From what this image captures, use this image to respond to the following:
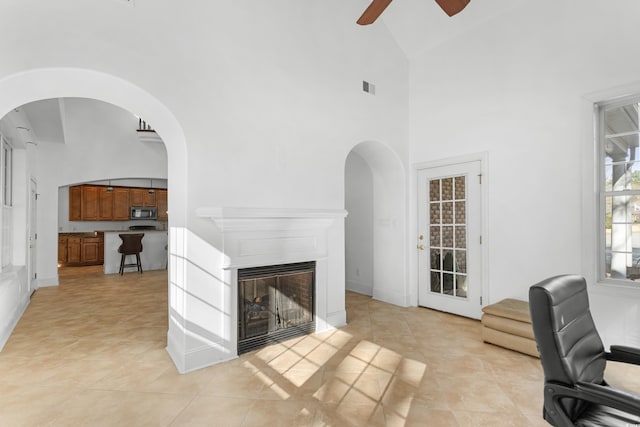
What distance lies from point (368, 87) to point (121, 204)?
27.8ft

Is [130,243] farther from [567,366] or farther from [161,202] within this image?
[567,366]

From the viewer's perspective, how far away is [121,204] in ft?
31.7

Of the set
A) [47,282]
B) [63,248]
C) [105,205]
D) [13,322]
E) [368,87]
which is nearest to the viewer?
[13,322]

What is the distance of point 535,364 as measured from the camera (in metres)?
2.88

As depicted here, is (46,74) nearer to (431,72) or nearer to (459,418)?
(459,418)

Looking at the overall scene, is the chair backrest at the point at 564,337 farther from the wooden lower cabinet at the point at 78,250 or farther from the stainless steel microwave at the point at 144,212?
the wooden lower cabinet at the point at 78,250

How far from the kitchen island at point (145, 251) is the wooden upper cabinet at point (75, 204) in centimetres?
176

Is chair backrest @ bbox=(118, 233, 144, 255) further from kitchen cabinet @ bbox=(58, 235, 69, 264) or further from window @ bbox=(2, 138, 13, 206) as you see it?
kitchen cabinet @ bbox=(58, 235, 69, 264)

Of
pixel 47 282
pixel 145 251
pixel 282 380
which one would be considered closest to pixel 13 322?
pixel 47 282

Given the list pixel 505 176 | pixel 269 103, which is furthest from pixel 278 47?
pixel 505 176

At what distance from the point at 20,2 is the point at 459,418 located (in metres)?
3.98

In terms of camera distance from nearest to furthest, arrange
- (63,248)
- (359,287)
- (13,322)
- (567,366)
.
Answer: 1. (567,366)
2. (13,322)
3. (359,287)
4. (63,248)

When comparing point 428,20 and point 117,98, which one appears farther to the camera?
point 428,20

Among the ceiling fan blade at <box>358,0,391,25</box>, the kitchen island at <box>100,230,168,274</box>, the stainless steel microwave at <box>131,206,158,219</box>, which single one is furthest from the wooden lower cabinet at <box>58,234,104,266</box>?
the ceiling fan blade at <box>358,0,391,25</box>
